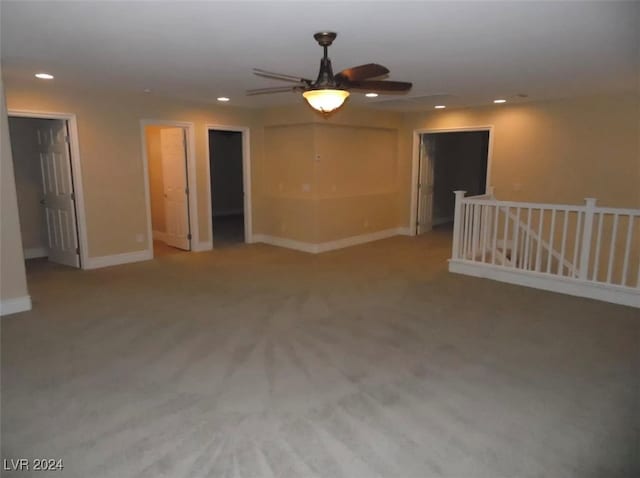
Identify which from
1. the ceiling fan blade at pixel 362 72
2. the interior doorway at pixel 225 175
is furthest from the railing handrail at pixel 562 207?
the interior doorway at pixel 225 175

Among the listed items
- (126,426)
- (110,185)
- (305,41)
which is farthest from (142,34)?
(110,185)

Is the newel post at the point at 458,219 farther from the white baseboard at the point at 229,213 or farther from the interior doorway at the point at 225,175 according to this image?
the white baseboard at the point at 229,213

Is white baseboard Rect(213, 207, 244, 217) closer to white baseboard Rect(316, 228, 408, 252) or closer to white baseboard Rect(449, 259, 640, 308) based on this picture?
white baseboard Rect(316, 228, 408, 252)

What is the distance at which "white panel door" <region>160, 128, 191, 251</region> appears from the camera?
6.92 meters

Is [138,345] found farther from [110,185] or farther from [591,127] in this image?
[591,127]

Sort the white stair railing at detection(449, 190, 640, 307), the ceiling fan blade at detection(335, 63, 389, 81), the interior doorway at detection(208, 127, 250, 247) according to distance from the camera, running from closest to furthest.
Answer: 1. the ceiling fan blade at detection(335, 63, 389, 81)
2. the white stair railing at detection(449, 190, 640, 307)
3. the interior doorway at detection(208, 127, 250, 247)

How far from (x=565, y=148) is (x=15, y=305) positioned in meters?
7.43

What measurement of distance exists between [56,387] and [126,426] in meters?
0.79

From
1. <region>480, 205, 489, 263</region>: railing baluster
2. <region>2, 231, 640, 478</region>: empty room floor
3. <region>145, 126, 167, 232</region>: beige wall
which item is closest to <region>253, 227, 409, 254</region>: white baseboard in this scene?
<region>145, 126, 167, 232</region>: beige wall

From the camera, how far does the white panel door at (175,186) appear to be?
6.92 m

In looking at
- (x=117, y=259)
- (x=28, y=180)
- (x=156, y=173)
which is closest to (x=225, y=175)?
(x=156, y=173)

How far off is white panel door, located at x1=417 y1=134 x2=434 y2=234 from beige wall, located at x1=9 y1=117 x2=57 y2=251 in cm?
650

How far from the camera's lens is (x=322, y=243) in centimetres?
721

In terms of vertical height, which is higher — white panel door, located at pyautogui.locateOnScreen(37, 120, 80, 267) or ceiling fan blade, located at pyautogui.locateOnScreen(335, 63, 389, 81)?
ceiling fan blade, located at pyautogui.locateOnScreen(335, 63, 389, 81)
